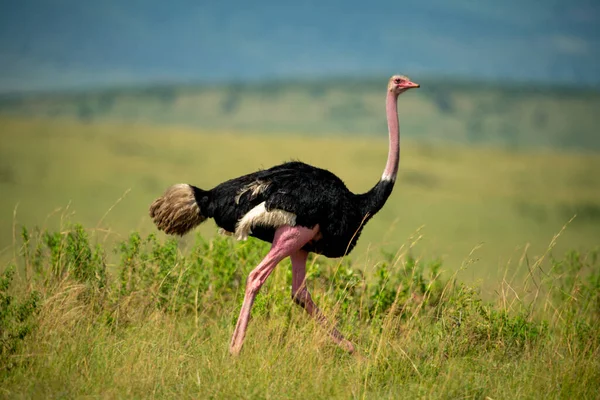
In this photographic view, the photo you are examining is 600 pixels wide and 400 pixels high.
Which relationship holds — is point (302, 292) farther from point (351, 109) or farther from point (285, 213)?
point (351, 109)

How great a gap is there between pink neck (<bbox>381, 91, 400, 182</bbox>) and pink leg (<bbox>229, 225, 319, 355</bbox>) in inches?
30.4

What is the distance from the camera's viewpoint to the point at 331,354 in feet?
21.6

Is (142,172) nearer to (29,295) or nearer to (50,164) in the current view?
(50,164)

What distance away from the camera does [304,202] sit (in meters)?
6.52

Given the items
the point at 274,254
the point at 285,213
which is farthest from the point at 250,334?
the point at 285,213

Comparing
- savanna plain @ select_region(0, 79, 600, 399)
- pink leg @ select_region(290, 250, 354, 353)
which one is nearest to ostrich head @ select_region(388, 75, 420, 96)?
savanna plain @ select_region(0, 79, 600, 399)

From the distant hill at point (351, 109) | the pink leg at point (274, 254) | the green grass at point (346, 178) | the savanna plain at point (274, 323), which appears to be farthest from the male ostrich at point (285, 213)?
the distant hill at point (351, 109)

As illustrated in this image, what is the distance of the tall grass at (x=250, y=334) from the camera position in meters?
5.73

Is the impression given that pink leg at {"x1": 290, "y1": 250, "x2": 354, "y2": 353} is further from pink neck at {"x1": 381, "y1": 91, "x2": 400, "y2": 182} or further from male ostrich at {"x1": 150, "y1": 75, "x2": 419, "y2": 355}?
pink neck at {"x1": 381, "y1": 91, "x2": 400, "y2": 182}

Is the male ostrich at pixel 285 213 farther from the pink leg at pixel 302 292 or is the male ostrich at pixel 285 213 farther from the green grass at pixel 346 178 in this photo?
the green grass at pixel 346 178

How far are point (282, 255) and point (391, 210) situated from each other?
30176 mm

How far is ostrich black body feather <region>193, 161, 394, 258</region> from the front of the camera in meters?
6.53

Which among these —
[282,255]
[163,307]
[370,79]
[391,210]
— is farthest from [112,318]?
[370,79]

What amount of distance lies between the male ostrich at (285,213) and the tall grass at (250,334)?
1.28 feet
